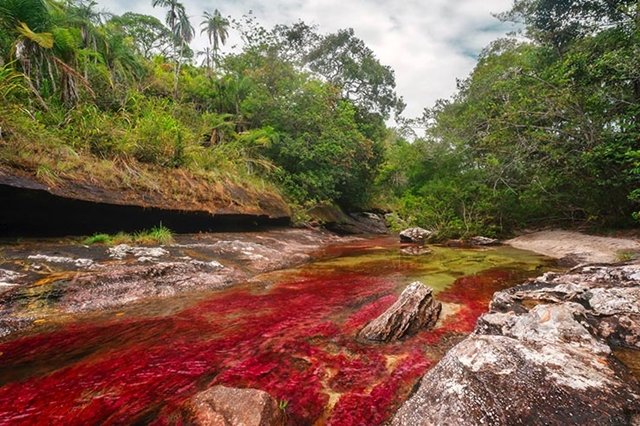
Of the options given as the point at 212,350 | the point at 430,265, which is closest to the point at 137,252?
the point at 212,350

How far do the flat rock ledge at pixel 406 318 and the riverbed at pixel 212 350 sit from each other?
127 mm

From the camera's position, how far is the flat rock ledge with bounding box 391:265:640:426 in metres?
1.80

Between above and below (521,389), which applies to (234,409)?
below

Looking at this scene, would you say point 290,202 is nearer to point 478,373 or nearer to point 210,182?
point 210,182

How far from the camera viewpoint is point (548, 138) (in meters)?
10.8

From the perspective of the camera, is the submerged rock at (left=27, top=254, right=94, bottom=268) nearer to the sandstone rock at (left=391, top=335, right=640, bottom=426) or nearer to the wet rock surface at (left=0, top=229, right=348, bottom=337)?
the wet rock surface at (left=0, top=229, right=348, bottom=337)

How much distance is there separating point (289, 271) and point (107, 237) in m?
3.88

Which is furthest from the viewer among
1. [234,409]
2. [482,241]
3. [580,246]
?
[482,241]

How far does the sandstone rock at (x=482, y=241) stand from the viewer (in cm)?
1329

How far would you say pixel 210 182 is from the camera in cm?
968

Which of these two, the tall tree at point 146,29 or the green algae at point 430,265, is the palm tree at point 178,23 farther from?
the green algae at point 430,265

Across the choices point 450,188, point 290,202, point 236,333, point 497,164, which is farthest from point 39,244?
point 450,188

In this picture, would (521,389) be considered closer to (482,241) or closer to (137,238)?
(137,238)

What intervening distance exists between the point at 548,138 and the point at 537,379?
11.5 m
